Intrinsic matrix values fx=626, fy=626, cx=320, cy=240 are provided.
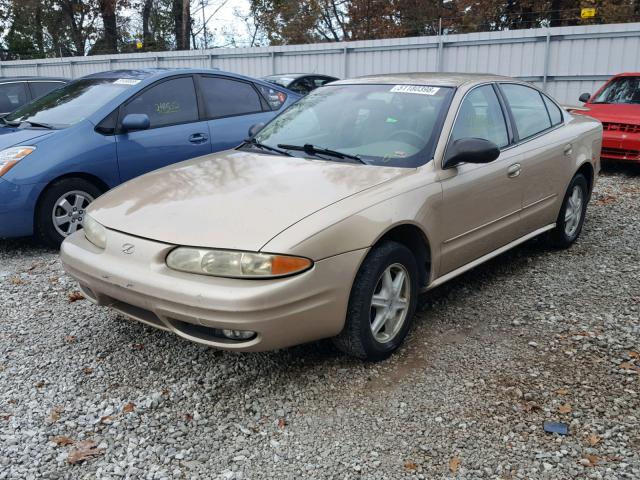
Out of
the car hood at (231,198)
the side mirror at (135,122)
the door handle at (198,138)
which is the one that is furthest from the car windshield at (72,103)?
the car hood at (231,198)

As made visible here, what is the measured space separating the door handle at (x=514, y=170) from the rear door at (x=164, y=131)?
10.2 feet

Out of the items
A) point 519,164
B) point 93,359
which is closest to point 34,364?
point 93,359

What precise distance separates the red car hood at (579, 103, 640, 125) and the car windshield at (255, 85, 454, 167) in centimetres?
554

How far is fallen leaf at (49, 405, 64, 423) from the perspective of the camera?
Result: 2.96 metres

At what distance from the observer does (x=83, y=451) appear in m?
2.72

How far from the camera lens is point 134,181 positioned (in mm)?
3906

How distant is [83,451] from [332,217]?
153 centimetres

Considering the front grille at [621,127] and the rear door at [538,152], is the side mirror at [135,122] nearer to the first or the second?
the rear door at [538,152]

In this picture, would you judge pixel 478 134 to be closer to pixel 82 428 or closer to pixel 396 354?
pixel 396 354

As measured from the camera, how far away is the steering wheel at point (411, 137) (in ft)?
12.5

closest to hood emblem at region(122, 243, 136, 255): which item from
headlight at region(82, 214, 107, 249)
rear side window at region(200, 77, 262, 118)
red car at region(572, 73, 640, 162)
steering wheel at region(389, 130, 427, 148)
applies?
headlight at region(82, 214, 107, 249)

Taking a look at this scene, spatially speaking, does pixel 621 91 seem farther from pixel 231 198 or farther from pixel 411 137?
pixel 231 198

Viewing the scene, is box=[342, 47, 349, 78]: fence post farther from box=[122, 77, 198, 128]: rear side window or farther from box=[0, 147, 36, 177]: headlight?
box=[0, 147, 36, 177]: headlight

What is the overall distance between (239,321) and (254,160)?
1481 millimetres
